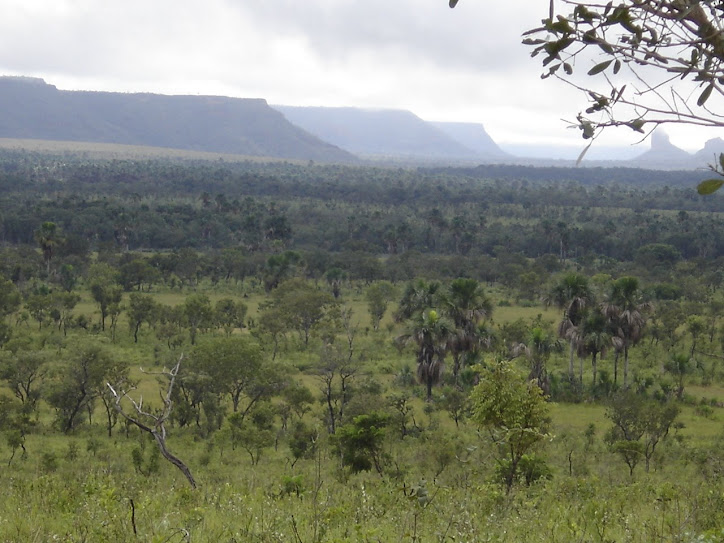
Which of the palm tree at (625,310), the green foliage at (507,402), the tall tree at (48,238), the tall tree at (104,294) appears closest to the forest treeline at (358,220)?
the tall tree at (48,238)

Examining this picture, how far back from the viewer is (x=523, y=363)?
3684cm

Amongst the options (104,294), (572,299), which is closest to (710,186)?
(572,299)

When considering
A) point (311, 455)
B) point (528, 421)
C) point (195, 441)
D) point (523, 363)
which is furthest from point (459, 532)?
point (523, 363)

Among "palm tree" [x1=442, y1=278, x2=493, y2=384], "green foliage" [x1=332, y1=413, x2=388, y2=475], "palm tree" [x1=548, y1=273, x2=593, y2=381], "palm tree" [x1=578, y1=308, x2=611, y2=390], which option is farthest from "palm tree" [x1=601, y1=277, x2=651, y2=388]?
"green foliage" [x1=332, y1=413, x2=388, y2=475]

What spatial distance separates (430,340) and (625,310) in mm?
9062

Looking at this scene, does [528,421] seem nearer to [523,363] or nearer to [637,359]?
[523,363]

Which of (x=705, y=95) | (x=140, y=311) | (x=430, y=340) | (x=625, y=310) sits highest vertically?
(x=705, y=95)

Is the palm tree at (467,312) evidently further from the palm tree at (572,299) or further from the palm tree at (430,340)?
the palm tree at (572,299)

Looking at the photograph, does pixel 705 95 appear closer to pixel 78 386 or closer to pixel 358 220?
pixel 78 386

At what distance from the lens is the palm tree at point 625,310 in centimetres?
2864

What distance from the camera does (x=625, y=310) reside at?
2886cm

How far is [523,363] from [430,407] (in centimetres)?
1027

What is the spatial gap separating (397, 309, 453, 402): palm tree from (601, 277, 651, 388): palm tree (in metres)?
7.63

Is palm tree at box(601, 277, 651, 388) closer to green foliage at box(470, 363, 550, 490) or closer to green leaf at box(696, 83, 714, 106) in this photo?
green foliage at box(470, 363, 550, 490)
